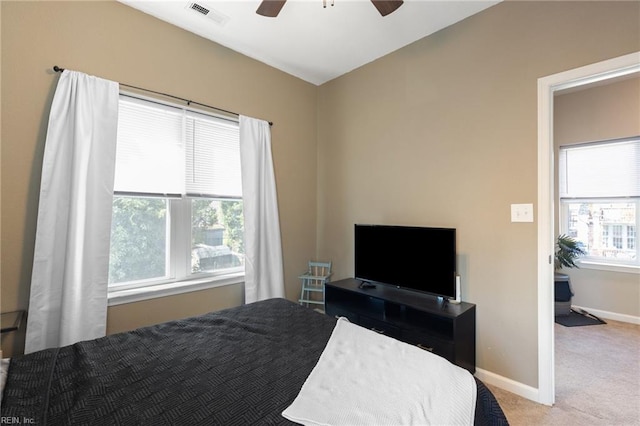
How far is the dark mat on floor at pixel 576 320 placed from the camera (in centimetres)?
350

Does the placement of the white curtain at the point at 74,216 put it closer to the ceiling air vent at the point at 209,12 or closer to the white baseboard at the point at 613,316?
the ceiling air vent at the point at 209,12

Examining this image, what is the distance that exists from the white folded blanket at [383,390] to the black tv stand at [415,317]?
0.92 m

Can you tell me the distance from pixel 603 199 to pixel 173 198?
495 centimetres

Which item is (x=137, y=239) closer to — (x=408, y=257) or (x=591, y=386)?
(x=408, y=257)

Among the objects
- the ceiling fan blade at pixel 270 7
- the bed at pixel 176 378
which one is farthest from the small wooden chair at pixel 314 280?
the ceiling fan blade at pixel 270 7

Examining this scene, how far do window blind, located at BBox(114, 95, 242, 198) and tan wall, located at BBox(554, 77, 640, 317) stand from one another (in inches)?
167

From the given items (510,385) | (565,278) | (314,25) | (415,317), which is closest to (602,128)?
(565,278)

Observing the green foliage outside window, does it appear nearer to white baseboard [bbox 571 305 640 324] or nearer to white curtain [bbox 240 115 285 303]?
white curtain [bbox 240 115 285 303]

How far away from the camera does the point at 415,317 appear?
2402mm

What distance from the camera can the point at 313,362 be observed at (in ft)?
4.48

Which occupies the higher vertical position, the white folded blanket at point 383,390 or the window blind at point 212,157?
the window blind at point 212,157

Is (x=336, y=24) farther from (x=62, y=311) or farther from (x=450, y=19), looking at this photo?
(x=62, y=311)

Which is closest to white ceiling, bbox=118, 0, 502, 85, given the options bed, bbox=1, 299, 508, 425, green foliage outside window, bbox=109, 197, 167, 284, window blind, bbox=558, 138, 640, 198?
green foliage outside window, bbox=109, 197, 167, 284

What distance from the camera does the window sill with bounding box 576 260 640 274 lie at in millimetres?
3488
